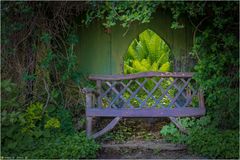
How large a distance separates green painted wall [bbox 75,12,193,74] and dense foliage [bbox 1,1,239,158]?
1.81 ft

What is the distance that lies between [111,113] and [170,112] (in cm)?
91

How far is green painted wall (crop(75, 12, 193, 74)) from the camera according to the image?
692 centimetres

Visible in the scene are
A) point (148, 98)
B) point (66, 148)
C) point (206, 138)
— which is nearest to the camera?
point (66, 148)

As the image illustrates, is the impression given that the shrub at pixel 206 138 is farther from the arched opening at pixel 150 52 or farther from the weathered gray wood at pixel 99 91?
the arched opening at pixel 150 52

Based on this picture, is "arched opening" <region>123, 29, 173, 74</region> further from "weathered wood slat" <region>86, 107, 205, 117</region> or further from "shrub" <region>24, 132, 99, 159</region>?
"shrub" <region>24, 132, 99, 159</region>

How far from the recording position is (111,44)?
22.8 feet

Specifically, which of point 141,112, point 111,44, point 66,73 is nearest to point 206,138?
point 141,112

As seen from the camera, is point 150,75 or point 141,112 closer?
point 141,112

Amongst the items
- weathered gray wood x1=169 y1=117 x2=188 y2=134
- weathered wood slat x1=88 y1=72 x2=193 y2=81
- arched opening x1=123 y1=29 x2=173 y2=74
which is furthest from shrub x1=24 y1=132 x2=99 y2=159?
arched opening x1=123 y1=29 x2=173 y2=74

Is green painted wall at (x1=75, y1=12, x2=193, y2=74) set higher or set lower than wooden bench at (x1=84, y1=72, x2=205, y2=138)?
higher

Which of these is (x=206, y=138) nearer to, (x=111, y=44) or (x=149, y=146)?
(x=149, y=146)

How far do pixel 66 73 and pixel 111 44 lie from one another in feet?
3.98

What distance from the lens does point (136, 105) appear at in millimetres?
6652

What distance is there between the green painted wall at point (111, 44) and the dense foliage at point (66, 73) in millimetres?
552
